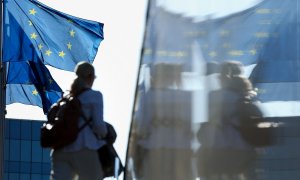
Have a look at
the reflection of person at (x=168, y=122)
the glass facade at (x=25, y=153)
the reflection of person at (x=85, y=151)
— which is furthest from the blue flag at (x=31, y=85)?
the glass facade at (x=25, y=153)

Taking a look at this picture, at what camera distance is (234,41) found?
11008 millimetres

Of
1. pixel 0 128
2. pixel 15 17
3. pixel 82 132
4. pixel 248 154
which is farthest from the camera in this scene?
pixel 15 17

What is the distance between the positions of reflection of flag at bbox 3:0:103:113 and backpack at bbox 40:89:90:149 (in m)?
14.2

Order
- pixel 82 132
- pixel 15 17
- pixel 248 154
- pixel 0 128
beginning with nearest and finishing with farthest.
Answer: pixel 248 154, pixel 82 132, pixel 0 128, pixel 15 17

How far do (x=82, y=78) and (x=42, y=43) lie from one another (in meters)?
14.6

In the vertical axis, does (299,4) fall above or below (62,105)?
above

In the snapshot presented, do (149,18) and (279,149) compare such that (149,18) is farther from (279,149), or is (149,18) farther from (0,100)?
(0,100)

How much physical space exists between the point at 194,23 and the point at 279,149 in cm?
112

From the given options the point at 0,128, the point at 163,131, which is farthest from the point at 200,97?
the point at 0,128

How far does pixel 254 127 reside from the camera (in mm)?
→ 11000

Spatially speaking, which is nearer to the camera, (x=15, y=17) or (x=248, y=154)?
(x=248, y=154)

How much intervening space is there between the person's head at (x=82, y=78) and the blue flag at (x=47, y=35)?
14.0m

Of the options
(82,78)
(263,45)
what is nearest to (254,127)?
(263,45)

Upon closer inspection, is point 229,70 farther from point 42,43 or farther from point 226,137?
point 42,43
